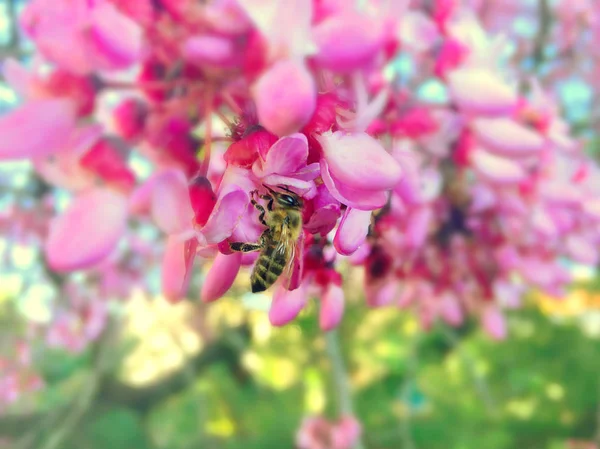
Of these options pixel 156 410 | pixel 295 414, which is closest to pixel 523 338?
pixel 295 414

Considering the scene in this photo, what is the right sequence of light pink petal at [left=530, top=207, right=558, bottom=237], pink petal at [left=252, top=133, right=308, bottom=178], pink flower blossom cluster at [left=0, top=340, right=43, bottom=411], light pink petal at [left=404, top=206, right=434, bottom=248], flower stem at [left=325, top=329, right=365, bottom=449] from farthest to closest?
pink flower blossom cluster at [left=0, top=340, right=43, bottom=411], flower stem at [left=325, top=329, right=365, bottom=449], light pink petal at [left=530, top=207, right=558, bottom=237], light pink petal at [left=404, top=206, right=434, bottom=248], pink petal at [left=252, top=133, right=308, bottom=178]

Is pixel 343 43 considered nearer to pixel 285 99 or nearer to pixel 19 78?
pixel 285 99

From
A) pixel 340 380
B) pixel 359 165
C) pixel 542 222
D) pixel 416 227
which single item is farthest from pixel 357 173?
pixel 340 380

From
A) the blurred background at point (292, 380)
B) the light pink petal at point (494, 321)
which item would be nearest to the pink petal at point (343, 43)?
the light pink petal at point (494, 321)

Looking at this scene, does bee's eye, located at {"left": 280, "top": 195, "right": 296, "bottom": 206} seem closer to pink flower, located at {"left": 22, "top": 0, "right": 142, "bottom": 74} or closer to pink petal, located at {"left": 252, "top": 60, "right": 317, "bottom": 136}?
pink petal, located at {"left": 252, "top": 60, "right": 317, "bottom": 136}

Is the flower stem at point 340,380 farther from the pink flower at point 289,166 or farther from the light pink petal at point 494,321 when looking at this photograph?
the pink flower at point 289,166

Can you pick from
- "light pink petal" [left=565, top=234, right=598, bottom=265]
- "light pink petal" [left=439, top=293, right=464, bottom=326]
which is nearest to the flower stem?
"light pink petal" [left=439, top=293, right=464, bottom=326]
